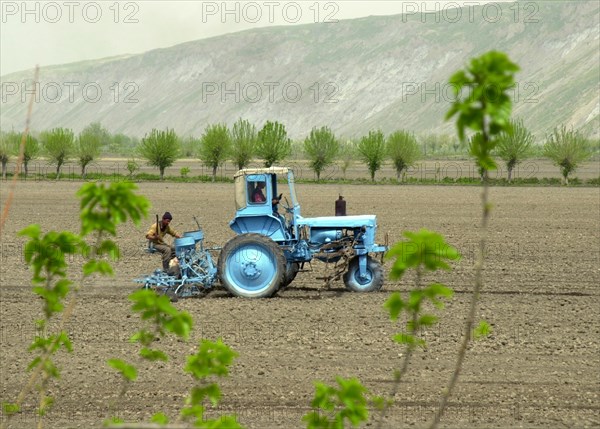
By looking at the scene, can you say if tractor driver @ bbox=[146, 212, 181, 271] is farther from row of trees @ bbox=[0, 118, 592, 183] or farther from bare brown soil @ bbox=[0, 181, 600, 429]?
row of trees @ bbox=[0, 118, 592, 183]

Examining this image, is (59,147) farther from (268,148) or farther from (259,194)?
(259,194)

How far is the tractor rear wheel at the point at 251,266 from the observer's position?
1670 cm

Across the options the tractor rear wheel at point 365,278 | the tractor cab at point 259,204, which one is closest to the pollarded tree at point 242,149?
the tractor rear wheel at point 365,278

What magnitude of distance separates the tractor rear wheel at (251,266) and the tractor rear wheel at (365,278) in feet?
5.68

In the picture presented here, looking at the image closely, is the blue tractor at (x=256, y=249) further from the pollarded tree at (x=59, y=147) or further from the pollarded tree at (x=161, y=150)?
the pollarded tree at (x=59, y=147)

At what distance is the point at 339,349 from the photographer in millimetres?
12984

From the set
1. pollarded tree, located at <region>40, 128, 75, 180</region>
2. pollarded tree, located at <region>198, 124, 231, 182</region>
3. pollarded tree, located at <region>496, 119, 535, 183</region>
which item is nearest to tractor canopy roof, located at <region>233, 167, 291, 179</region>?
pollarded tree, located at <region>496, 119, 535, 183</region>

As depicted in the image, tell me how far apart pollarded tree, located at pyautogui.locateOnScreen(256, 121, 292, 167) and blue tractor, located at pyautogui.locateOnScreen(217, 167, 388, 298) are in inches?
2766

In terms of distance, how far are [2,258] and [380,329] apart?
12035 mm

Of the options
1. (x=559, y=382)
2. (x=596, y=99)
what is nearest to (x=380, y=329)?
(x=559, y=382)

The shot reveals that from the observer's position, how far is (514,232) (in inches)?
1239

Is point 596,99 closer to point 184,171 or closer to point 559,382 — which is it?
point 184,171

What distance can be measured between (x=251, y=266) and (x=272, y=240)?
609mm

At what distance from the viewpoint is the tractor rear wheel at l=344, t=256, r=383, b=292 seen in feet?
58.4
